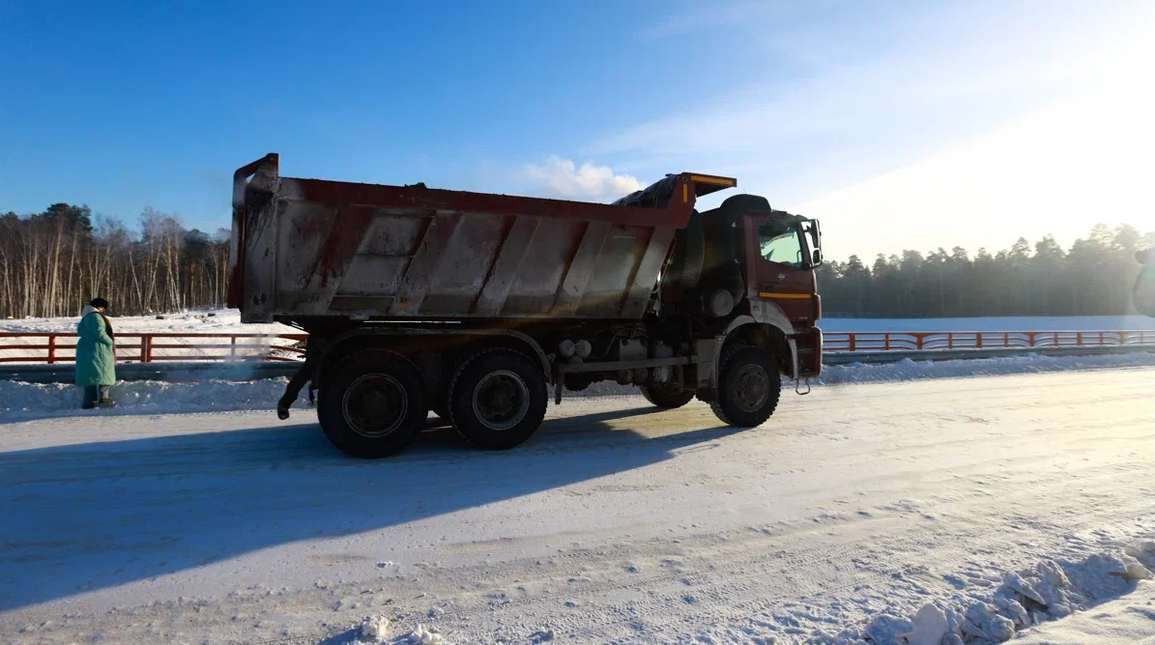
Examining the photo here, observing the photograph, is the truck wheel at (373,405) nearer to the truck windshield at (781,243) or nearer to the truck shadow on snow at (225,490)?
the truck shadow on snow at (225,490)

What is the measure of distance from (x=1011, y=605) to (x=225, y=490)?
5450 mm

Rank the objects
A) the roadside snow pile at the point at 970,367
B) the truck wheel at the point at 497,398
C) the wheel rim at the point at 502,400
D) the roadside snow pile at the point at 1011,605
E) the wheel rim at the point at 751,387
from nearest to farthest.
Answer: the roadside snow pile at the point at 1011,605 < the truck wheel at the point at 497,398 < the wheel rim at the point at 502,400 < the wheel rim at the point at 751,387 < the roadside snow pile at the point at 970,367

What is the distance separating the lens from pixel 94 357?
9453mm

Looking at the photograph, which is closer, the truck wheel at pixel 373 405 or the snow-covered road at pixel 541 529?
the snow-covered road at pixel 541 529

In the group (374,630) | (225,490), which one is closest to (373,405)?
(225,490)

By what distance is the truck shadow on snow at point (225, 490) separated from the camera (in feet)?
12.6

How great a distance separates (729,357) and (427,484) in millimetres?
4394

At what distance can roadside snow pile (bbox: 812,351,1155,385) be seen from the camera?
1605 centimetres

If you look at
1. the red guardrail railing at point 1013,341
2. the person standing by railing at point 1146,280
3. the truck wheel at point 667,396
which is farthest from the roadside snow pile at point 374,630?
the red guardrail railing at point 1013,341

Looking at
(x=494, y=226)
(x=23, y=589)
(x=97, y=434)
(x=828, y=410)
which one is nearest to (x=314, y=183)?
(x=494, y=226)

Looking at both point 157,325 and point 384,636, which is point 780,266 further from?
point 157,325

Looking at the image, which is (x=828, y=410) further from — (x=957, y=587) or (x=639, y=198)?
(x=957, y=587)

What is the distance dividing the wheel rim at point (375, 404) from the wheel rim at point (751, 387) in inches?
166

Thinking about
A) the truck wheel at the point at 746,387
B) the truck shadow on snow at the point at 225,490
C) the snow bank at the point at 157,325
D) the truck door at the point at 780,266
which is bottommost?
the truck shadow on snow at the point at 225,490
